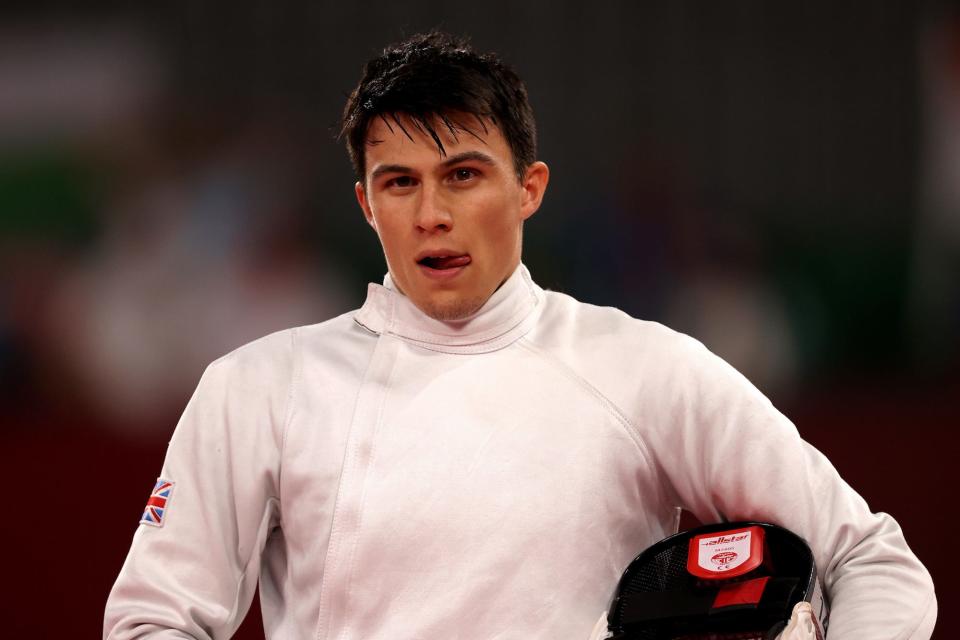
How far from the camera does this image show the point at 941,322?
3828mm

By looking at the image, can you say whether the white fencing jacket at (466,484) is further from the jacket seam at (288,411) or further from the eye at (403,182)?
the eye at (403,182)

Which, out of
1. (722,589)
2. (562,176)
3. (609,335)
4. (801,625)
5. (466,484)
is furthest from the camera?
(562,176)

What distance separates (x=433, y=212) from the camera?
1.79 meters

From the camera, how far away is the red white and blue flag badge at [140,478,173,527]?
1.81 metres

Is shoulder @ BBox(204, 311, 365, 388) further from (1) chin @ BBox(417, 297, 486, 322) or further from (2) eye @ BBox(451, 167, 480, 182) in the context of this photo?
(2) eye @ BBox(451, 167, 480, 182)

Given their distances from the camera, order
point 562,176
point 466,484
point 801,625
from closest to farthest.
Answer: point 801,625 < point 466,484 < point 562,176

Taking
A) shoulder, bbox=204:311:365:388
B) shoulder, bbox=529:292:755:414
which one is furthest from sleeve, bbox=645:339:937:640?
shoulder, bbox=204:311:365:388

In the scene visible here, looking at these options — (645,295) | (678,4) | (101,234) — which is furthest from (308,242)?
(678,4)

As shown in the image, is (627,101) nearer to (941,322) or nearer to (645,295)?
(645,295)

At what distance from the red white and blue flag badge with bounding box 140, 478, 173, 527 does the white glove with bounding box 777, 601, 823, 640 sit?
2.87 ft

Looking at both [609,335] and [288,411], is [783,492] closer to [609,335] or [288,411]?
[609,335]

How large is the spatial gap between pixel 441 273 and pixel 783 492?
1.88ft

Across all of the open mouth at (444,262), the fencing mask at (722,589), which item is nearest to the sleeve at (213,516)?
the open mouth at (444,262)

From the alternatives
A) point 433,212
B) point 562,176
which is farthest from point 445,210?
point 562,176
